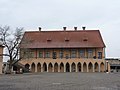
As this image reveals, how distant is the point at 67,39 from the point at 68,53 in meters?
4.02

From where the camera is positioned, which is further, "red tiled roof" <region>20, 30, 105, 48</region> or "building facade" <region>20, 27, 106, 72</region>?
"red tiled roof" <region>20, 30, 105, 48</region>

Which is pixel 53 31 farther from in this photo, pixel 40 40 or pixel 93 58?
pixel 93 58

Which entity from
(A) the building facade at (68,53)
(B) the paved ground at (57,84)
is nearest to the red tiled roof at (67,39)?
(A) the building facade at (68,53)

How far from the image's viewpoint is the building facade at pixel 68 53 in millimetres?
78875

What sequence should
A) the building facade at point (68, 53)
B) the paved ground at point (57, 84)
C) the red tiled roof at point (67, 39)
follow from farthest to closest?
1. the red tiled roof at point (67, 39)
2. the building facade at point (68, 53)
3. the paved ground at point (57, 84)

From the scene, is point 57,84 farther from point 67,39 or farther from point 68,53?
point 67,39

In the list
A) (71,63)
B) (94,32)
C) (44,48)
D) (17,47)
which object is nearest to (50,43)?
(44,48)

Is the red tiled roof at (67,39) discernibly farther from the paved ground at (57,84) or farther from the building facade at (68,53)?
the paved ground at (57,84)

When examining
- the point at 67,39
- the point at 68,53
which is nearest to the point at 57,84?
the point at 68,53

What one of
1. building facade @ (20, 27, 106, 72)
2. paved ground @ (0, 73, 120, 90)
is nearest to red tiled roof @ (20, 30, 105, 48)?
building facade @ (20, 27, 106, 72)

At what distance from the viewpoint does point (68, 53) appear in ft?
263

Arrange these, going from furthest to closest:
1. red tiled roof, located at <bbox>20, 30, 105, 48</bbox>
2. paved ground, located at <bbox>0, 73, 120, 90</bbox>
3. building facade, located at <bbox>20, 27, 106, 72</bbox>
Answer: red tiled roof, located at <bbox>20, 30, 105, 48</bbox>, building facade, located at <bbox>20, 27, 106, 72</bbox>, paved ground, located at <bbox>0, 73, 120, 90</bbox>

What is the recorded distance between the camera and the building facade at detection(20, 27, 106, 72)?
259ft

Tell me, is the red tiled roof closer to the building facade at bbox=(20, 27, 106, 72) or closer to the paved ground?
the building facade at bbox=(20, 27, 106, 72)
